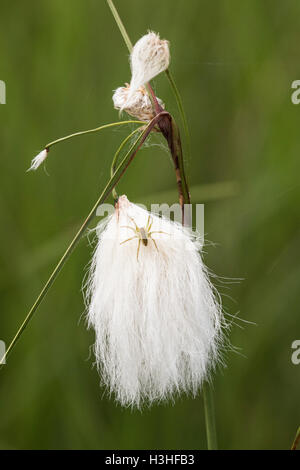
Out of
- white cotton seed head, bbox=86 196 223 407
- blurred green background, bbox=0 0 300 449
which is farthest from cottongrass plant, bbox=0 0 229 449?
blurred green background, bbox=0 0 300 449

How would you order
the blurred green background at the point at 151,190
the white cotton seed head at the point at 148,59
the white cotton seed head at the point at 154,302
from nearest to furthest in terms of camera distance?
the white cotton seed head at the point at 148,59, the white cotton seed head at the point at 154,302, the blurred green background at the point at 151,190

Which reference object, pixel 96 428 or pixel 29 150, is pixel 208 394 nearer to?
pixel 96 428

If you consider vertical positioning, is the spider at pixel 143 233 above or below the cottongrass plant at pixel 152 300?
above

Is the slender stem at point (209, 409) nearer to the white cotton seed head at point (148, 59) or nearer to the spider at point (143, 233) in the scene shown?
the spider at point (143, 233)

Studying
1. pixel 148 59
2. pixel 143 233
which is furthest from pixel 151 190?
pixel 148 59

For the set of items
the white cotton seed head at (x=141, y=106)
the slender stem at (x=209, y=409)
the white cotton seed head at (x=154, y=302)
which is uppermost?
the white cotton seed head at (x=141, y=106)

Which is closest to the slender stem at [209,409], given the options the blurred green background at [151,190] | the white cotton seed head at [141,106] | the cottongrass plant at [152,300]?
the cottongrass plant at [152,300]

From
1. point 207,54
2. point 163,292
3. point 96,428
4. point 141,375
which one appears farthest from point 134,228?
point 207,54

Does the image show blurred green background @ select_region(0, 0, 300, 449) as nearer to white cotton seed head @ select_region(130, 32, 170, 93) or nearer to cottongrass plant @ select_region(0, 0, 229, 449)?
cottongrass plant @ select_region(0, 0, 229, 449)
